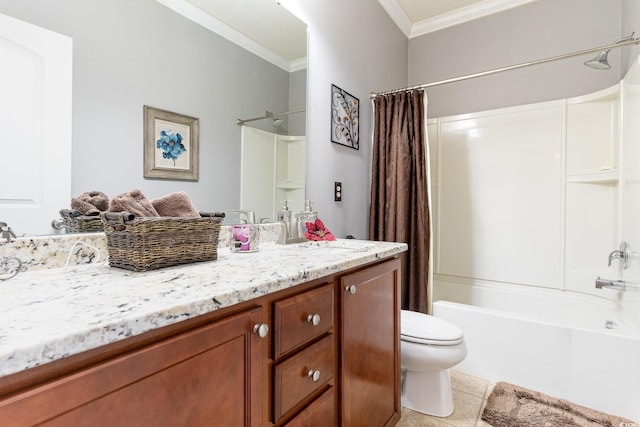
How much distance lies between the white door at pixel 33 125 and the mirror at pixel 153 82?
0.02 metres

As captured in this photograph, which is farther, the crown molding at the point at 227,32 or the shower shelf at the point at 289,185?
the shower shelf at the point at 289,185

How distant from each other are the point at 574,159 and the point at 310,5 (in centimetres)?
211

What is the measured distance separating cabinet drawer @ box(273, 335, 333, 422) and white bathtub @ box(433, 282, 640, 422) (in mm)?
1388

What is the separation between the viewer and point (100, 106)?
0.94 m

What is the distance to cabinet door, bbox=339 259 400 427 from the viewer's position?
3.34 feet

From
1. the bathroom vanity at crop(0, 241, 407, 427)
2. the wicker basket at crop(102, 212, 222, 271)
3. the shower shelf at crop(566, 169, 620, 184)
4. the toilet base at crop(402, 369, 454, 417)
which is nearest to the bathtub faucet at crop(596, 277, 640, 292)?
the shower shelf at crop(566, 169, 620, 184)

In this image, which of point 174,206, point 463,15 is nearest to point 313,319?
point 174,206

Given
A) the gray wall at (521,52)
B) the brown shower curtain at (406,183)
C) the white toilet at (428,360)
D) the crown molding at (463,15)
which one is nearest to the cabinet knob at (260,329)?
the white toilet at (428,360)

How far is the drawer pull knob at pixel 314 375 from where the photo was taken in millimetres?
850

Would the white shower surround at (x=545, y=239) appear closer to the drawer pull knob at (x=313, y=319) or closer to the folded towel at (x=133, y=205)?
the drawer pull knob at (x=313, y=319)

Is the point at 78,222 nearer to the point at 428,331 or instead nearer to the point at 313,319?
the point at 313,319

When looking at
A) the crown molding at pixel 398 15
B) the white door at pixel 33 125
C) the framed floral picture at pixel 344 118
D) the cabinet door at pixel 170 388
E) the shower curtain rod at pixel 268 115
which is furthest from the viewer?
the crown molding at pixel 398 15

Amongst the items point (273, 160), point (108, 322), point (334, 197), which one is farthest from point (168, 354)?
point (334, 197)

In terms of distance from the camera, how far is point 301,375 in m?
0.82
